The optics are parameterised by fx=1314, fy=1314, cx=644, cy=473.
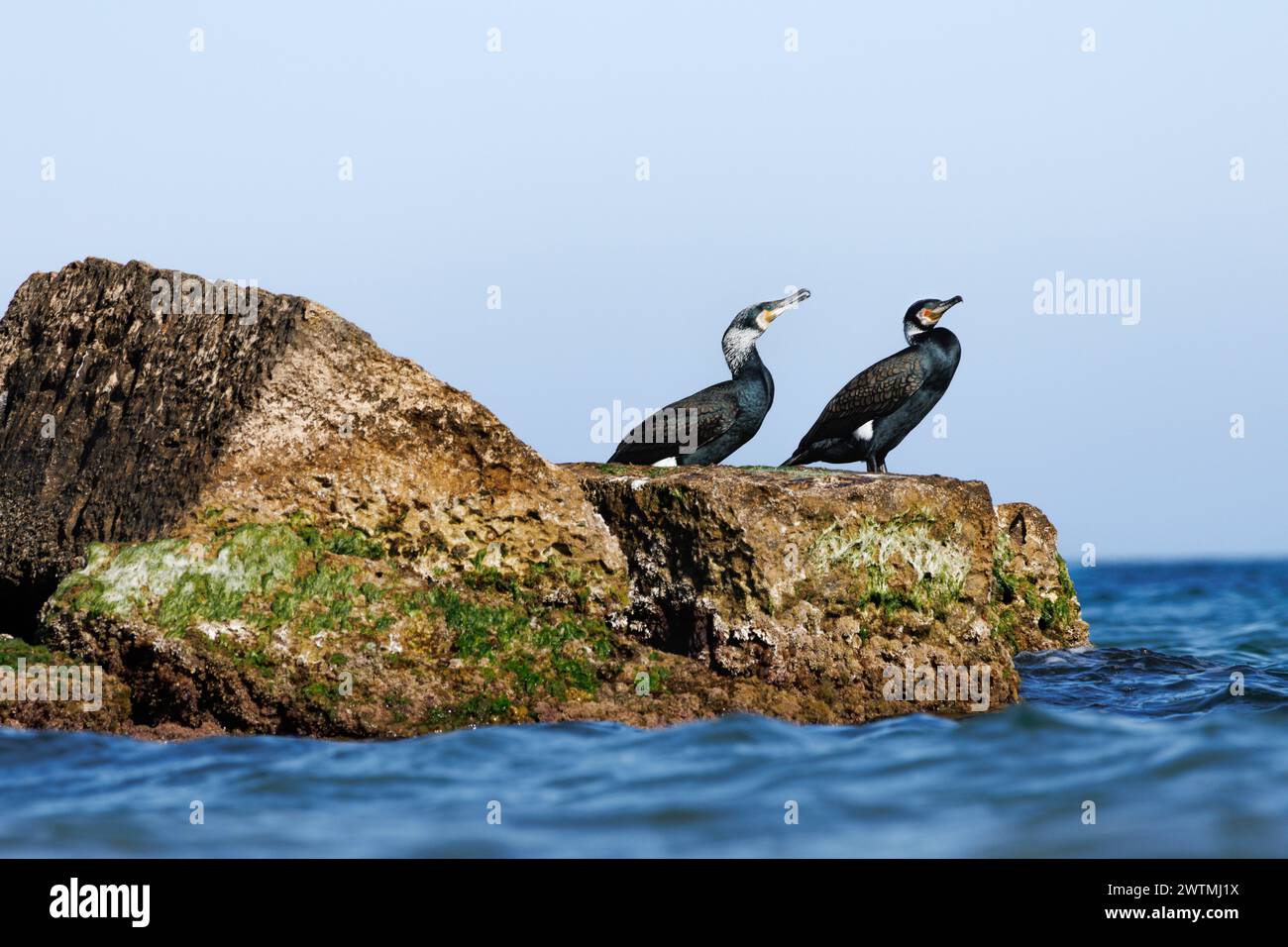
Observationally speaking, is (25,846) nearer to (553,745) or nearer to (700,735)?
(553,745)

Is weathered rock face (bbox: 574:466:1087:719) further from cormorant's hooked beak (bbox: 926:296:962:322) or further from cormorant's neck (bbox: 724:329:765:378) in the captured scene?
cormorant's hooked beak (bbox: 926:296:962:322)

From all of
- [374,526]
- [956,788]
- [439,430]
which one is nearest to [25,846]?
[374,526]

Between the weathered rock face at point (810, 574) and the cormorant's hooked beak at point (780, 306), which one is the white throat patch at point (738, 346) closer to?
the cormorant's hooked beak at point (780, 306)

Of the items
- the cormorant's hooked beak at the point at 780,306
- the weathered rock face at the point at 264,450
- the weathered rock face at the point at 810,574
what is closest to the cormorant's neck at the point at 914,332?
the cormorant's hooked beak at the point at 780,306

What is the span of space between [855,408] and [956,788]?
4556mm

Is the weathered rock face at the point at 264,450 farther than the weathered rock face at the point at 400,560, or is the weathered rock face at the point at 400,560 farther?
the weathered rock face at the point at 264,450

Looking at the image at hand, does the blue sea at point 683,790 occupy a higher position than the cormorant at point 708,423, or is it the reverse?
the cormorant at point 708,423

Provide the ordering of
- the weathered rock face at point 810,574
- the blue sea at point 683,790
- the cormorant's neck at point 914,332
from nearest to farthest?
the blue sea at point 683,790 < the weathered rock face at point 810,574 < the cormorant's neck at point 914,332

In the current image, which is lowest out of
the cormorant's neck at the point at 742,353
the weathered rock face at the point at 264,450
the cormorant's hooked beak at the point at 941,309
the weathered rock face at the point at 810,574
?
the weathered rock face at the point at 810,574

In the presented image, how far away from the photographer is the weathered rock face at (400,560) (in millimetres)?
6230

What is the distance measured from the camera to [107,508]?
6.92 meters

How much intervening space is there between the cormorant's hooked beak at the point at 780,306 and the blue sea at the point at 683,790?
4.12 m

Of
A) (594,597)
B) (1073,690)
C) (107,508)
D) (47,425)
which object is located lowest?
(1073,690)

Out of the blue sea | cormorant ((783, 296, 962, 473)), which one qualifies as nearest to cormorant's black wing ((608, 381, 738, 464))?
cormorant ((783, 296, 962, 473))
